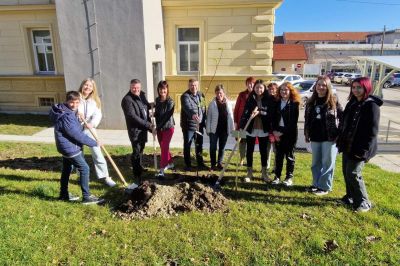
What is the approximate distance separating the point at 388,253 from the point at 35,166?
20.7 ft

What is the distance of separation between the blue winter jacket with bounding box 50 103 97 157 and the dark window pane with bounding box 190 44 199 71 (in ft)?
29.0

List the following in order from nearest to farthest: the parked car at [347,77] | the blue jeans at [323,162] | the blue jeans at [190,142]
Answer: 1. the blue jeans at [323,162]
2. the blue jeans at [190,142]
3. the parked car at [347,77]

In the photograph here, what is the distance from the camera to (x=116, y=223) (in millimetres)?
3979

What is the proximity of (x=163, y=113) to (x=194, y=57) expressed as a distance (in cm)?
768

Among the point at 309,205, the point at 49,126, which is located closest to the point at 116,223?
the point at 309,205

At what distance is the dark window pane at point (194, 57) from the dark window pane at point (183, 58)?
0.21 m

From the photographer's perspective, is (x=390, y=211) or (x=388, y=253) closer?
(x=388, y=253)

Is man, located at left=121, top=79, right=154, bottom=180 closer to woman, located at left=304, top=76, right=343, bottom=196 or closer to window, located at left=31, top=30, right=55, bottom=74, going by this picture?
woman, located at left=304, top=76, right=343, bottom=196

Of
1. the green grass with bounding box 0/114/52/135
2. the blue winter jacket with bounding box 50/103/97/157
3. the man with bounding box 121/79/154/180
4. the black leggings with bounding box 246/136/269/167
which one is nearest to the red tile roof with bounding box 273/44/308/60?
the green grass with bounding box 0/114/52/135

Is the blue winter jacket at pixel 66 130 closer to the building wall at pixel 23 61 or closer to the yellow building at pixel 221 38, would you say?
the yellow building at pixel 221 38

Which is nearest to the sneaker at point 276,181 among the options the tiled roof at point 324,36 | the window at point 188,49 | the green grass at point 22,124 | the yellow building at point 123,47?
the yellow building at point 123,47

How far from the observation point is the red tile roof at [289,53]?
43013 mm

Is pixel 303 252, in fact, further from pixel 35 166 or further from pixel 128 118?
pixel 35 166

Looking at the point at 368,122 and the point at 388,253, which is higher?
the point at 368,122
